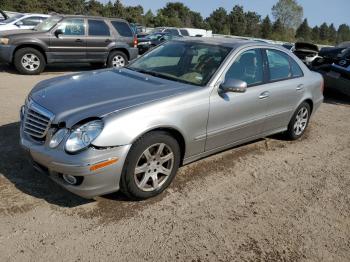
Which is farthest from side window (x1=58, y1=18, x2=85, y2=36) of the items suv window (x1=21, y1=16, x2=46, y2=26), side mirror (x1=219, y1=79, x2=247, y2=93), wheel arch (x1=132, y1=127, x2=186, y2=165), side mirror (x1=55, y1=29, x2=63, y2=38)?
wheel arch (x1=132, y1=127, x2=186, y2=165)

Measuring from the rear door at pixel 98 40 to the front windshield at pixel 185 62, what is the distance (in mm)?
6543

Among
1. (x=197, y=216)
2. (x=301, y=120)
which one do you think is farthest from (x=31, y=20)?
(x=197, y=216)

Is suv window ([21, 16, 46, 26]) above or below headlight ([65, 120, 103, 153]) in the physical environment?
above

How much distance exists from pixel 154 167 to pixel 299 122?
3.14 m

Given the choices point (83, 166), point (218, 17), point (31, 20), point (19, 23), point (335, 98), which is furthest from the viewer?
point (218, 17)

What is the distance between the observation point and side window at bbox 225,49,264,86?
4574 mm

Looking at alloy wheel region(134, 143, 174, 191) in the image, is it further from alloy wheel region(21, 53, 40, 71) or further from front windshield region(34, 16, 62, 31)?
front windshield region(34, 16, 62, 31)

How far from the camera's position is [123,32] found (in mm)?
12070

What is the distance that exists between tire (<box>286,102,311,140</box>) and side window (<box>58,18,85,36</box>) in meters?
7.43

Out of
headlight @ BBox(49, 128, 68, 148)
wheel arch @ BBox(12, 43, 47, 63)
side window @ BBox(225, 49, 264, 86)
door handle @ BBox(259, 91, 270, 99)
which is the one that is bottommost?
wheel arch @ BBox(12, 43, 47, 63)

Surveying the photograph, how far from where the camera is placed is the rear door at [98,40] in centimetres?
1134

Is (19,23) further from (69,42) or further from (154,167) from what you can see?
(154,167)

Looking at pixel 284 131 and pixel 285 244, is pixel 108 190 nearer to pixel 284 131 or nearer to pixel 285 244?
pixel 285 244

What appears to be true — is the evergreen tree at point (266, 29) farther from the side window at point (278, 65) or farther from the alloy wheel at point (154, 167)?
the alloy wheel at point (154, 167)
